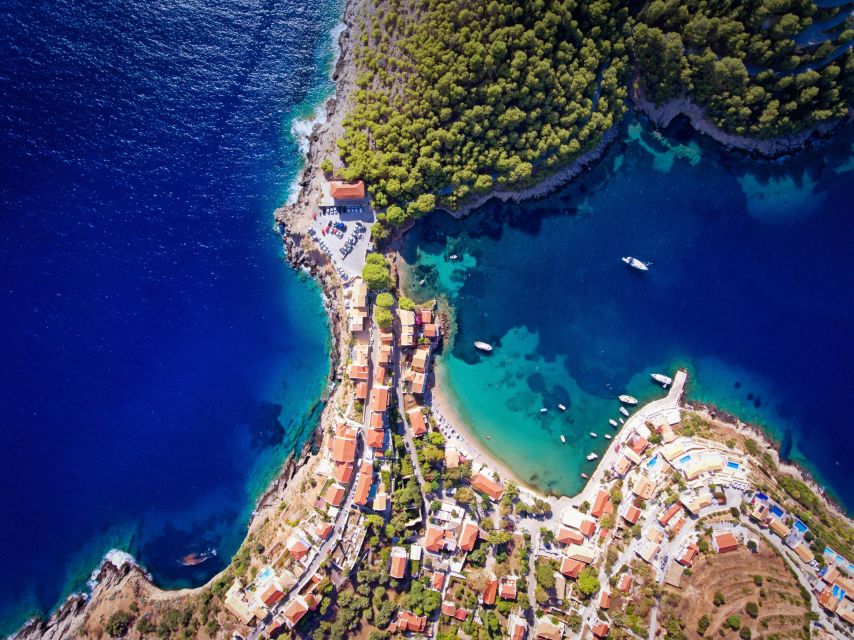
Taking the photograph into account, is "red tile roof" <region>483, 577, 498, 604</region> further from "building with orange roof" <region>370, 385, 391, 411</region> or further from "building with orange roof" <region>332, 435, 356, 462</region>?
"building with orange roof" <region>370, 385, 391, 411</region>

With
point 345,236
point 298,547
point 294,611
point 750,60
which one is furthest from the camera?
point 345,236

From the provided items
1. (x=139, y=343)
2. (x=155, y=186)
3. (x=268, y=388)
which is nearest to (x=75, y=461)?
(x=139, y=343)

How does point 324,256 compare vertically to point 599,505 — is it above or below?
above

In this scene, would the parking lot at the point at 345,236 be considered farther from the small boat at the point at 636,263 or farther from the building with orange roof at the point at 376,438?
the small boat at the point at 636,263

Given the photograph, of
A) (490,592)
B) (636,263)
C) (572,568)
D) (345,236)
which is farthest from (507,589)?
(345,236)

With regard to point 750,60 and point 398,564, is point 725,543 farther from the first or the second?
point 750,60

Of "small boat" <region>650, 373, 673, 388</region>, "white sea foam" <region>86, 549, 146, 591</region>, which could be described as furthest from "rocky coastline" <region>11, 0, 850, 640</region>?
"small boat" <region>650, 373, 673, 388</region>

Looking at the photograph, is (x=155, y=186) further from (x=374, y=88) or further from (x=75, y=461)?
(x=75, y=461)
